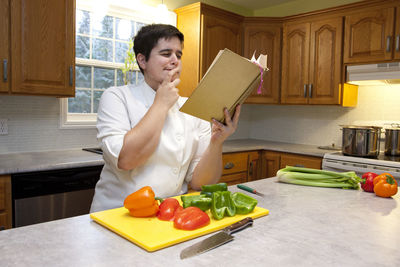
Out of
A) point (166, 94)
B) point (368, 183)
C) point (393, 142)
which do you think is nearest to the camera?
point (166, 94)

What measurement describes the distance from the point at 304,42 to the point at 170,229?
3280 mm

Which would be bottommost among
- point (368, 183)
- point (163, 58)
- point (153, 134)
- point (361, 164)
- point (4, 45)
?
point (361, 164)

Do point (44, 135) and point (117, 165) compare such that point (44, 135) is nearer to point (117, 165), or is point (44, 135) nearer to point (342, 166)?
point (117, 165)

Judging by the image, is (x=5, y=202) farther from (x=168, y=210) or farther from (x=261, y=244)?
(x=261, y=244)

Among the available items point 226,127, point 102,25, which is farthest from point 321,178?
point 102,25

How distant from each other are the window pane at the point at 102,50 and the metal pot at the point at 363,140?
7.88ft

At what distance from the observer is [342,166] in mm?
3098

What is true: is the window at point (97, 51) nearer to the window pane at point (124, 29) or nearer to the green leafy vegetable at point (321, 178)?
the window pane at point (124, 29)

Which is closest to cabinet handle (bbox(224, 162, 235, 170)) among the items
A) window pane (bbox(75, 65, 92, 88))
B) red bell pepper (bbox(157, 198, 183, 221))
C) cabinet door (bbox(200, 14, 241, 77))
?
cabinet door (bbox(200, 14, 241, 77))

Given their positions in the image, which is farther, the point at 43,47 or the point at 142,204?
the point at 43,47

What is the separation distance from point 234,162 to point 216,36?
138 cm

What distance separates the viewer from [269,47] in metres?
4.00

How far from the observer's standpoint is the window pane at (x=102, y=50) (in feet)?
10.8

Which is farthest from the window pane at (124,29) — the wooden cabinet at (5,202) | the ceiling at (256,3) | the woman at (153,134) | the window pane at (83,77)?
the woman at (153,134)
